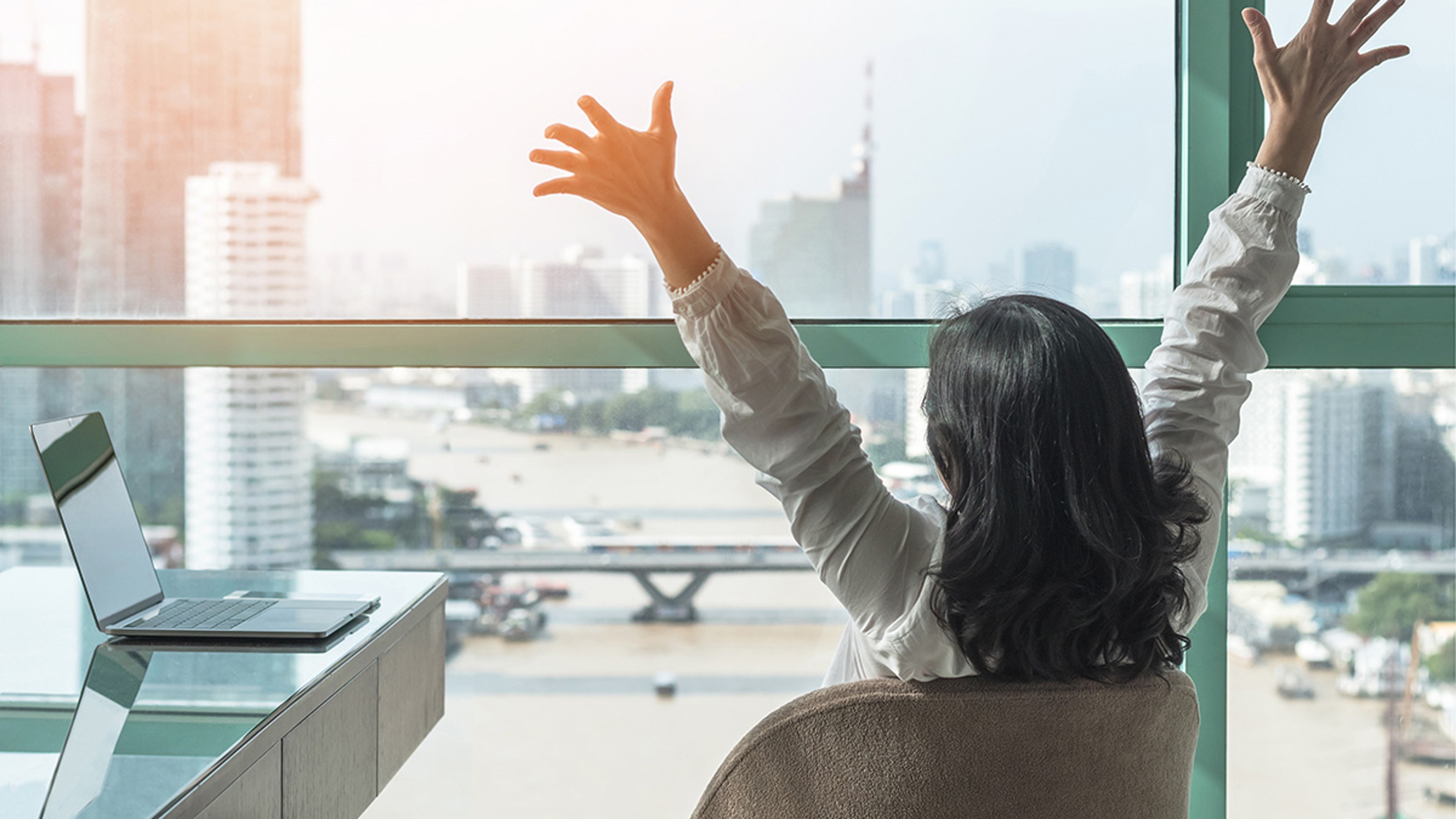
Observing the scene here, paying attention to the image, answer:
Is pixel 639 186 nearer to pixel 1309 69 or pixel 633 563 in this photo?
pixel 633 563

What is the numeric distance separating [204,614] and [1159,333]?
→ 1.40m

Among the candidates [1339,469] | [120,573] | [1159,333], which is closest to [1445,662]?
[1339,469]

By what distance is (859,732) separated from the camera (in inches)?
33.6

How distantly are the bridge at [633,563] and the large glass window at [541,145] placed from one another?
394 mm

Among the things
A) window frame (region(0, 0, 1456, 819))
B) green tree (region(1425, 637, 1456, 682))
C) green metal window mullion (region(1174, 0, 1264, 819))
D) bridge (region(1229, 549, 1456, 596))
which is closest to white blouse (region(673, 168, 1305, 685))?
window frame (region(0, 0, 1456, 819))

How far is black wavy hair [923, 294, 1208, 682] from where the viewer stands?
913 millimetres

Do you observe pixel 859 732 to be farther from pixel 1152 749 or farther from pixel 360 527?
pixel 360 527

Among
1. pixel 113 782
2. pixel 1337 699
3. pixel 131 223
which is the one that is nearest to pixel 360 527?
pixel 131 223

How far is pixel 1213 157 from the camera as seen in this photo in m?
1.52

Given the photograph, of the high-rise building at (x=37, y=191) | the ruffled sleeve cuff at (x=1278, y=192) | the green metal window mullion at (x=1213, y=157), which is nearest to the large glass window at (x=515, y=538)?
the high-rise building at (x=37, y=191)

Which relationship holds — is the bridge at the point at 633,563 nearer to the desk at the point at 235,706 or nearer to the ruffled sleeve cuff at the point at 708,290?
the desk at the point at 235,706

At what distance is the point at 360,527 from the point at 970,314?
3.61 ft

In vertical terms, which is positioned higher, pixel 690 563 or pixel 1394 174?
pixel 1394 174

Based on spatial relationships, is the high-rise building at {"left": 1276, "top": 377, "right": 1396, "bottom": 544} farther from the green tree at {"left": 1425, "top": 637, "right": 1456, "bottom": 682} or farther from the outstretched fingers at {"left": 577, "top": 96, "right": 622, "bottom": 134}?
the outstretched fingers at {"left": 577, "top": 96, "right": 622, "bottom": 134}
